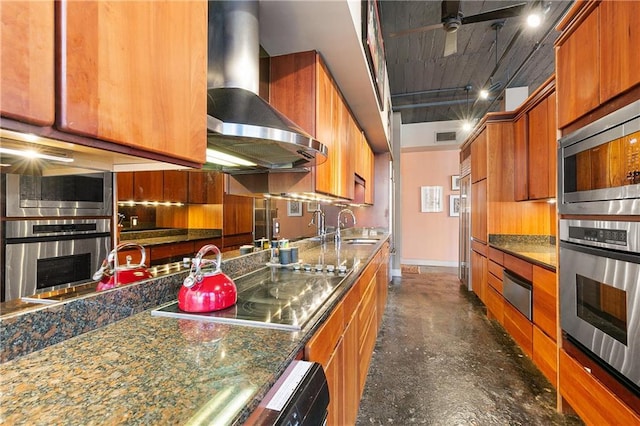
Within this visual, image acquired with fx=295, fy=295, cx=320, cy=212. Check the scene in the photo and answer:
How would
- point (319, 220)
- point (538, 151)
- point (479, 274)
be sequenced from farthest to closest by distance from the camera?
1. point (479, 274)
2. point (319, 220)
3. point (538, 151)

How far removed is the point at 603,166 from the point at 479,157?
7.87 feet

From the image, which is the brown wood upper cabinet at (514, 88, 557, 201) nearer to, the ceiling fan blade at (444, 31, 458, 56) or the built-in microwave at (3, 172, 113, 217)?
the ceiling fan blade at (444, 31, 458, 56)

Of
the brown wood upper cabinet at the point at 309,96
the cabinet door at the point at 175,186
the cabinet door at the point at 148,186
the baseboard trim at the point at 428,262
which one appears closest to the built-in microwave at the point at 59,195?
the cabinet door at the point at 148,186

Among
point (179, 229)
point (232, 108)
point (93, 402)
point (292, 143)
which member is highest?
point (232, 108)

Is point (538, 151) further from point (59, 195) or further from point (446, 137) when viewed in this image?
point (59, 195)

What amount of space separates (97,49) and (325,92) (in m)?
1.66

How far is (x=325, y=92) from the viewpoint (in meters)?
2.08

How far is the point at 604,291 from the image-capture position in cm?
145

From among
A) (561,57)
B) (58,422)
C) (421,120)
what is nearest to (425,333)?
(561,57)

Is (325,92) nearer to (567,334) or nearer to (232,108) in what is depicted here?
(232,108)

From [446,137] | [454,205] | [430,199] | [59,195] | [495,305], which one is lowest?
[495,305]

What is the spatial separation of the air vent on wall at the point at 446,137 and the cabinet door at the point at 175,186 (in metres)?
5.78

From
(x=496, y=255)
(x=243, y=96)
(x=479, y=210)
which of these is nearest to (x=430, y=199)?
(x=479, y=210)

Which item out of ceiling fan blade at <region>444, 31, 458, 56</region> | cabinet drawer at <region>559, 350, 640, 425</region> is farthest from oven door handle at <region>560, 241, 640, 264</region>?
ceiling fan blade at <region>444, 31, 458, 56</region>
